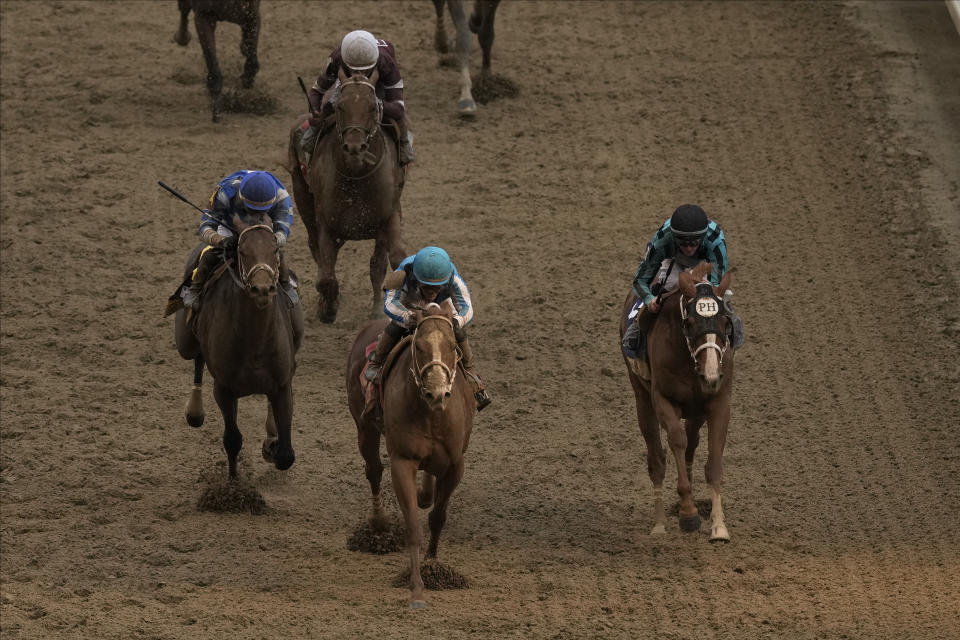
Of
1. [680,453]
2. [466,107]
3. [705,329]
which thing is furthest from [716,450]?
[466,107]

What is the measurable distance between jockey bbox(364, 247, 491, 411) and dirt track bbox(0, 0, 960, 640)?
1677mm

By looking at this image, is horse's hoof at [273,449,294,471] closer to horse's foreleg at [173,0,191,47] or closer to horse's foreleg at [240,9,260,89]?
horse's foreleg at [240,9,260,89]

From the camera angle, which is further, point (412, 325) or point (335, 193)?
point (335, 193)

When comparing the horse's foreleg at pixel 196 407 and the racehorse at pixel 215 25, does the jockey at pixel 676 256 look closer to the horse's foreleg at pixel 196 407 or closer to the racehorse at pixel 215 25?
the horse's foreleg at pixel 196 407

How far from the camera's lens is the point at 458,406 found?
1005 cm

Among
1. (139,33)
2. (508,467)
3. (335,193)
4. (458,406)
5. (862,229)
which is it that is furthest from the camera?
(139,33)

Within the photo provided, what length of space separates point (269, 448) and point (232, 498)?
52 centimetres

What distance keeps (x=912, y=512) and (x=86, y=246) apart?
971cm

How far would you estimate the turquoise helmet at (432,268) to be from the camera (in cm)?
1003

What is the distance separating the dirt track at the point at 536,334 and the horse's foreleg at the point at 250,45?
0.72 meters

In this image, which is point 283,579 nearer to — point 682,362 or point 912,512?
point 682,362

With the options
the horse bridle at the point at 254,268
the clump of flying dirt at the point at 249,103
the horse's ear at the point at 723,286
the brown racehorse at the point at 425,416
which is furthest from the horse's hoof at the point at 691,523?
the clump of flying dirt at the point at 249,103

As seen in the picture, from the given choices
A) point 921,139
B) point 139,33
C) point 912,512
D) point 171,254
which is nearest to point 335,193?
point 171,254

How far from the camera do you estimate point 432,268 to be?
32.9 ft
